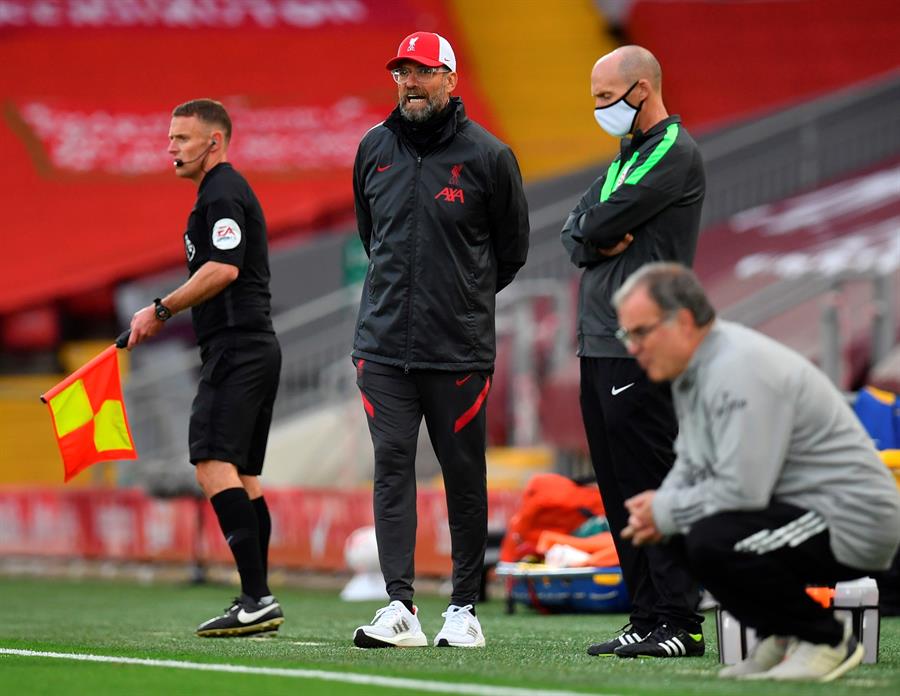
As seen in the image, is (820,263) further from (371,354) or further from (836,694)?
(836,694)

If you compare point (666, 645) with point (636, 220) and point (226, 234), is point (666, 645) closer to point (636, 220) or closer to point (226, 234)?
point (636, 220)

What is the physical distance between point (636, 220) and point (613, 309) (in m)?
0.29

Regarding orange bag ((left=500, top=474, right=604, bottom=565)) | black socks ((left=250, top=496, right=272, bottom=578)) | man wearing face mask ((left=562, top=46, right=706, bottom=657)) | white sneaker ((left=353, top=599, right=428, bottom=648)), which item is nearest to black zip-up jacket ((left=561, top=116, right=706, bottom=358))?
man wearing face mask ((left=562, top=46, right=706, bottom=657))

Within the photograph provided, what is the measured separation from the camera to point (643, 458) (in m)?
5.37

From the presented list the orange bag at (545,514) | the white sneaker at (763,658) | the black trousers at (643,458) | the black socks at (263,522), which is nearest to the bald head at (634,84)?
the black trousers at (643,458)

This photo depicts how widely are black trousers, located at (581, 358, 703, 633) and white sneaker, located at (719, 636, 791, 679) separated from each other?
778mm

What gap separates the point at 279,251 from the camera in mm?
18438

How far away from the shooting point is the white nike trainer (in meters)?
6.19

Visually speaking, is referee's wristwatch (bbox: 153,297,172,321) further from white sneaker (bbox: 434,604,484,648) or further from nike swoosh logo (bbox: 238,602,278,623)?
white sneaker (bbox: 434,604,484,648)

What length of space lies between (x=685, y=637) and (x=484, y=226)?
1.52 meters

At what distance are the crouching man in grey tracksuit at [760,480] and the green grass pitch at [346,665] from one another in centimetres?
23

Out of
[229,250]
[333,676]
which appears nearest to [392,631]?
[333,676]

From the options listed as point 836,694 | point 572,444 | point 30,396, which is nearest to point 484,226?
point 836,694

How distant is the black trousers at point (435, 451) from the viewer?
5754mm
